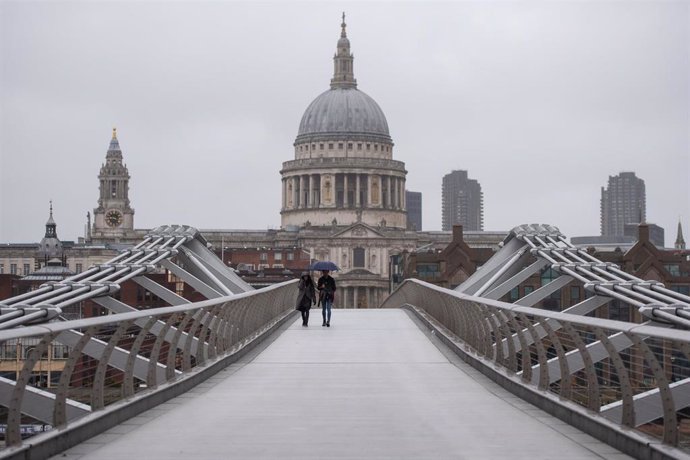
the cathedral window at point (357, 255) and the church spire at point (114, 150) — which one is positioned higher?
the church spire at point (114, 150)

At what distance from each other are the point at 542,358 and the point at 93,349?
722 cm

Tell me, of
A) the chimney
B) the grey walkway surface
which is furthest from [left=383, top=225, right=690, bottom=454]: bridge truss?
the chimney

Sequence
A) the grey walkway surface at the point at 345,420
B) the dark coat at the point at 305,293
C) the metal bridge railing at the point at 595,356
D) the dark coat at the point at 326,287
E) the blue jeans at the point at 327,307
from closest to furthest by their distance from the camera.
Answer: the metal bridge railing at the point at 595,356 → the grey walkway surface at the point at 345,420 → the dark coat at the point at 305,293 → the blue jeans at the point at 327,307 → the dark coat at the point at 326,287


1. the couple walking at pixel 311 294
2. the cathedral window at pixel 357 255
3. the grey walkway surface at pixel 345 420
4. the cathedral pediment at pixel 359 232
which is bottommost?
the grey walkway surface at pixel 345 420

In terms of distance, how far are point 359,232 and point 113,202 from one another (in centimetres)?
3558

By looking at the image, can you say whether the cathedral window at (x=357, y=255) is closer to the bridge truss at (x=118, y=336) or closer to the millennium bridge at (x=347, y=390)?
the bridge truss at (x=118, y=336)

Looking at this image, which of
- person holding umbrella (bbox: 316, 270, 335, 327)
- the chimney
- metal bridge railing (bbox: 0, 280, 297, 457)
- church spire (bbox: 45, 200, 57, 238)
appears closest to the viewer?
metal bridge railing (bbox: 0, 280, 297, 457)

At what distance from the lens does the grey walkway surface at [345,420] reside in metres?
11.5

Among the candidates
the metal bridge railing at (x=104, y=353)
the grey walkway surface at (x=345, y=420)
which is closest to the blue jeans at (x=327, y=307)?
the metal bridge railing at (x=104, y=353)

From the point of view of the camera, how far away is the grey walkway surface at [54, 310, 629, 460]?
11461 mm

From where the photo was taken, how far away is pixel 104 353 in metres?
12.2

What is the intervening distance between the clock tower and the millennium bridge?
557 ft

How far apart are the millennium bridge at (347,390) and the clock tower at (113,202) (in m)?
170

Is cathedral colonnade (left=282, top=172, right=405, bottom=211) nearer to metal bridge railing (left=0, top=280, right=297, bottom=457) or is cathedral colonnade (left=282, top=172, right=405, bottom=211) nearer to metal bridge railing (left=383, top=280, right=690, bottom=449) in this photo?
metal bridge railing (left=0, top=280, right=297, bottom=457)
